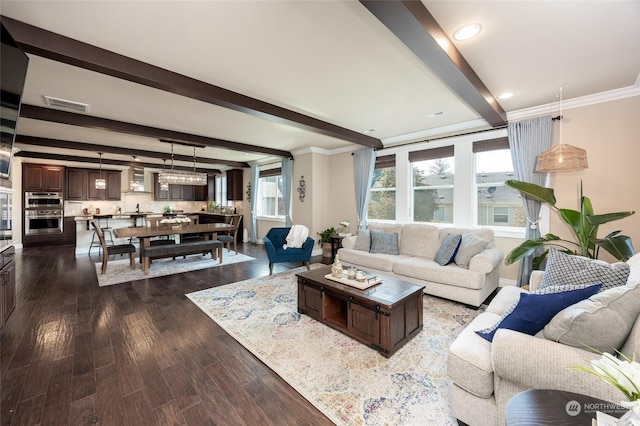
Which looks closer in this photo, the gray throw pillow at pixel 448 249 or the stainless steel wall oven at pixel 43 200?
the gray throw pillow at pixel 448 249

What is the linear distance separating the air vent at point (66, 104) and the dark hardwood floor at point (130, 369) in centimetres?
265

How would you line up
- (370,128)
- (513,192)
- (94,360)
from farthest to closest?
(370,128), (513,192), (94,360)

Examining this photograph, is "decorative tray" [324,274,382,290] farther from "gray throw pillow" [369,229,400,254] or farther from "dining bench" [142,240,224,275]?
"dining bench" [142,240,224,275]

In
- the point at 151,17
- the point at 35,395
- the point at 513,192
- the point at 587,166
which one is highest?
the point at 151,17

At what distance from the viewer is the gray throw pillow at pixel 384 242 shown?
450 centimetres

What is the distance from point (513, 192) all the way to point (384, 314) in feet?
10.7

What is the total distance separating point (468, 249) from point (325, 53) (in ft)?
9.99

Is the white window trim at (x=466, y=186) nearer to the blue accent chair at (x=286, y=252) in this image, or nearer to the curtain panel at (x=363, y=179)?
the curtain panel at (x=363, y=179)

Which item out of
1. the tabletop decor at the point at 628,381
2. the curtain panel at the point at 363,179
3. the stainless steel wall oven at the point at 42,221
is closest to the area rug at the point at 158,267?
the curtain panel at the point at 363,179

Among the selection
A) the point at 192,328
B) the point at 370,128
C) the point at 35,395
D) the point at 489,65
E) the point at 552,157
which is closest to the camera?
the point at 35,395

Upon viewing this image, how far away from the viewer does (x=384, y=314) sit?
230 cm

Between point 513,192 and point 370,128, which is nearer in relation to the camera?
point 513,192

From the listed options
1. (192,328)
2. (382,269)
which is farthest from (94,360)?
(382,269)

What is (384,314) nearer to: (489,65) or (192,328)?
(192,328)
